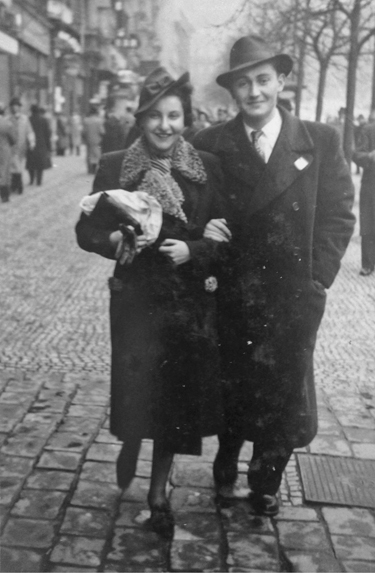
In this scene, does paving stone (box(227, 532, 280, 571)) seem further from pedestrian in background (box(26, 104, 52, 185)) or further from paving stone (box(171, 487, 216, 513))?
pedestrian in background (box(26, 104, 52, 185))

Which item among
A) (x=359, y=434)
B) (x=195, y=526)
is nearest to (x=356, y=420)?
(x=359, y=434)

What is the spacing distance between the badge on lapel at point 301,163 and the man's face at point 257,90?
23cm

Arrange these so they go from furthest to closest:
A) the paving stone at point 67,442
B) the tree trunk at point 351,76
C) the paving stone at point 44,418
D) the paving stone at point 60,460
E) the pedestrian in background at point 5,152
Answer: the pedestrian in background at point 5,152 < the tree trunk at point 351,76 < the paving stone at point 44,418 < the paving stone at point 67,442 < the paving stone at point 60,460

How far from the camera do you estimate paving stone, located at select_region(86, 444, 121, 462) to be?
4.41 meters

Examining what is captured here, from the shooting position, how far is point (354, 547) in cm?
355

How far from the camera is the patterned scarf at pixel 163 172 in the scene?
3523 mm

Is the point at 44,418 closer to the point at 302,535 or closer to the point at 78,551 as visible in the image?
the point at 78,551

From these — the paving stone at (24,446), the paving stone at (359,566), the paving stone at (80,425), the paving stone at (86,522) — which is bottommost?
the paving stone at (80,425)

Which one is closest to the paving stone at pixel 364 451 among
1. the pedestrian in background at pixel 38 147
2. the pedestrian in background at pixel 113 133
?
the pedestrian in background at pixel 113 133

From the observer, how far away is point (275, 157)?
3.65m

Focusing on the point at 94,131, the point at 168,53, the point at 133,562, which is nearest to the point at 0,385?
the point at 133,562

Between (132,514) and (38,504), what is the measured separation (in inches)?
15.9

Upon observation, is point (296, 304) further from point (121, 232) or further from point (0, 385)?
point (0, 385)

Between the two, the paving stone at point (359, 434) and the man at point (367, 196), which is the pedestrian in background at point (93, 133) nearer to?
the man at point (367, 196)
